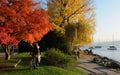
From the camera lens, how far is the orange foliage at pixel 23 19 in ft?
96.7

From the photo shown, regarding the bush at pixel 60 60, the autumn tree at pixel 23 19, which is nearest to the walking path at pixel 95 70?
the bush at pixel 60 60

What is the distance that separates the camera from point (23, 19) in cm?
3036

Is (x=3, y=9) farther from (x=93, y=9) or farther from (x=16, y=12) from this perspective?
(x=93, y=9)

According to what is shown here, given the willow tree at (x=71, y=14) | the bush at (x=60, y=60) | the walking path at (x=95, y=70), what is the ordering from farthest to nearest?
the willow tree at (x=71, y=14) → the walking path at (x=95, y=70) → the bush at (x=60, y=60)

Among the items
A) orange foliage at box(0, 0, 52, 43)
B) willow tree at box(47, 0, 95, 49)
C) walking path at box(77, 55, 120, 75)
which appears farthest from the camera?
willow tree at box(47, 0, 95, 49)

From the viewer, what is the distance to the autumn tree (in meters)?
29.5

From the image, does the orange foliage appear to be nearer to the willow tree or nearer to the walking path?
the walking path

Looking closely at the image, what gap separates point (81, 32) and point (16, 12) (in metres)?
25.6

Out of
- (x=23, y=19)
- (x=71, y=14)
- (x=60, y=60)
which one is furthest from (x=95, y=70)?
(x=71, y=14)

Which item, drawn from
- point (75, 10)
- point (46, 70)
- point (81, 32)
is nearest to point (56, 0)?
point (75, 10)

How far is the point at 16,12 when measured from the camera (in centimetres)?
3030

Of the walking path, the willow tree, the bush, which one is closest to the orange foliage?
the bush

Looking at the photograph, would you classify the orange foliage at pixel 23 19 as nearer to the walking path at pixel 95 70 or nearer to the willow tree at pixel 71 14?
the walking path at pixel 95 70

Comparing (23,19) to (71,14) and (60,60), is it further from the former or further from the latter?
(71,14)
